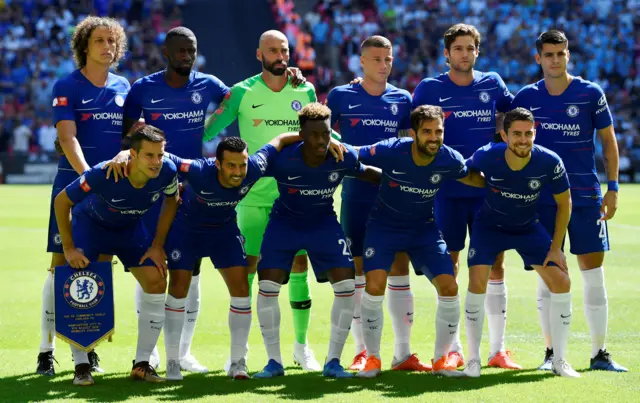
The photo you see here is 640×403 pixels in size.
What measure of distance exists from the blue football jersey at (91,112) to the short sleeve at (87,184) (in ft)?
2.57

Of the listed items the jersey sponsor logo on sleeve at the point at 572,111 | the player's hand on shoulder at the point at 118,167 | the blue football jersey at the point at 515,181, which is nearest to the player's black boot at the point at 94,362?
the player's hand on shoulder at the point at 118,167

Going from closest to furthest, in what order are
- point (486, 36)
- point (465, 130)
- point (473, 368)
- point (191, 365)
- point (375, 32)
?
point (473, 368) → point (191, 365) → point (465, 130) → point (486, 36) → point (375, 32)

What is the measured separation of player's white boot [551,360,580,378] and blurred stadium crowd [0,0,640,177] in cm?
2333

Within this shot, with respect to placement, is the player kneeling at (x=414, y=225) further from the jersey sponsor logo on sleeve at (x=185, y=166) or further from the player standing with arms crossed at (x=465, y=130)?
the jersey sponsor logo on sleeve at (x=185, y=166)

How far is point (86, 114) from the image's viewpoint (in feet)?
25.8

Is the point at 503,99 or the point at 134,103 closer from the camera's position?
the point at 134,103

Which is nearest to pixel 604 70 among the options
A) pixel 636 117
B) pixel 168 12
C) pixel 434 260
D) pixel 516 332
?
pixel 636 117

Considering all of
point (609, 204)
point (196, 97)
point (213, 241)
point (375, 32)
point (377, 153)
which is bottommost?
point (213, 241)

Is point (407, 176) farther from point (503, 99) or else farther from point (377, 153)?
point (503, 99)

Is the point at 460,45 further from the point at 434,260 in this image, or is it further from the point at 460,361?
the point at 460,361

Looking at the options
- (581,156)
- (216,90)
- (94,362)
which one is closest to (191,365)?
(94,362)

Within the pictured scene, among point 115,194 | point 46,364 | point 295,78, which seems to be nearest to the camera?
point 115,194

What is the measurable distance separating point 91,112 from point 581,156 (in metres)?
3.92

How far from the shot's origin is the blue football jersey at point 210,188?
7.39 metres
